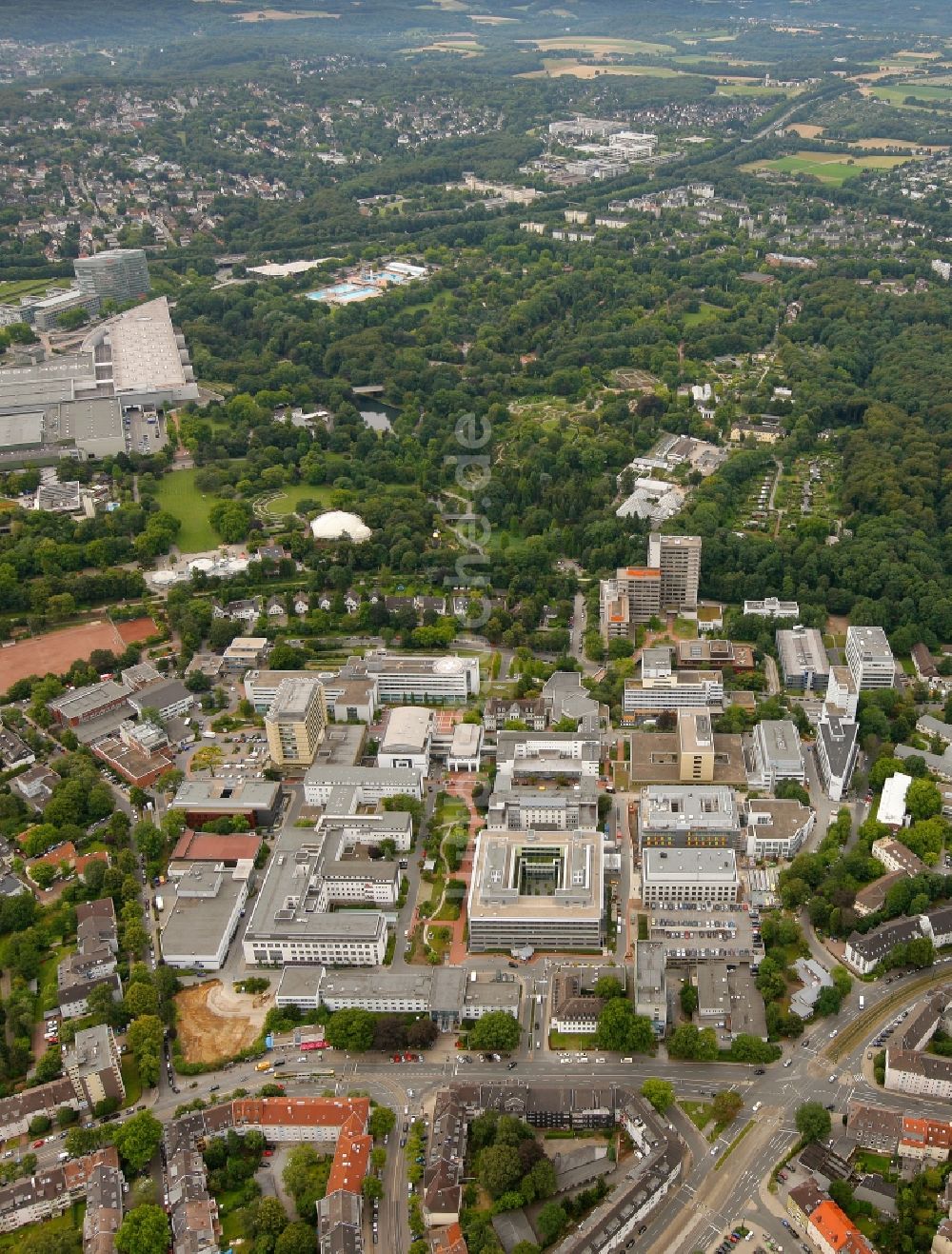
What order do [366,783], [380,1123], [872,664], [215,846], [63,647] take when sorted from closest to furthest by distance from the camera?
[380,1123], [215,846], [366,783], [872,664], [63,647]

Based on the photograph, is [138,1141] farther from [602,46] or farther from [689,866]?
[602,46]

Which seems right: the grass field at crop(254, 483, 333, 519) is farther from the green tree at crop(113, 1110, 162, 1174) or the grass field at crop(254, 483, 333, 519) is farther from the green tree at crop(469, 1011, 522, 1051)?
the green tree at crop(113, 1110, 162, 1174)

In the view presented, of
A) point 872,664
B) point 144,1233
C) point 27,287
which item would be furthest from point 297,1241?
point 27,287

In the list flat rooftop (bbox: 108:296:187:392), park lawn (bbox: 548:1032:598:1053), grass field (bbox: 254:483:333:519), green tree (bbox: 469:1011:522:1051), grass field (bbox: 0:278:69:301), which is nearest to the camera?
green tree (bbox: 469:1011:522:1051)

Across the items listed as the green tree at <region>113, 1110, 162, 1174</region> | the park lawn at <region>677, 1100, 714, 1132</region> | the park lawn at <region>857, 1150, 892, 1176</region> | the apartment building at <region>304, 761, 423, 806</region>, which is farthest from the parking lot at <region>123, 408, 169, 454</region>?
the park lawn at <region>857, 1150, 892, 1176</region>

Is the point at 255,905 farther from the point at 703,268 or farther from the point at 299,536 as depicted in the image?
the point at 703,268

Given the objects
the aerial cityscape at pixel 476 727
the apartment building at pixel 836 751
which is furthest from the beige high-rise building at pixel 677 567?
the apartment building at pixel 836 751

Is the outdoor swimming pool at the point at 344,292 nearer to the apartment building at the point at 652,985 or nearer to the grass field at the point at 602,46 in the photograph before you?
the apartment building at the point at 652,985
